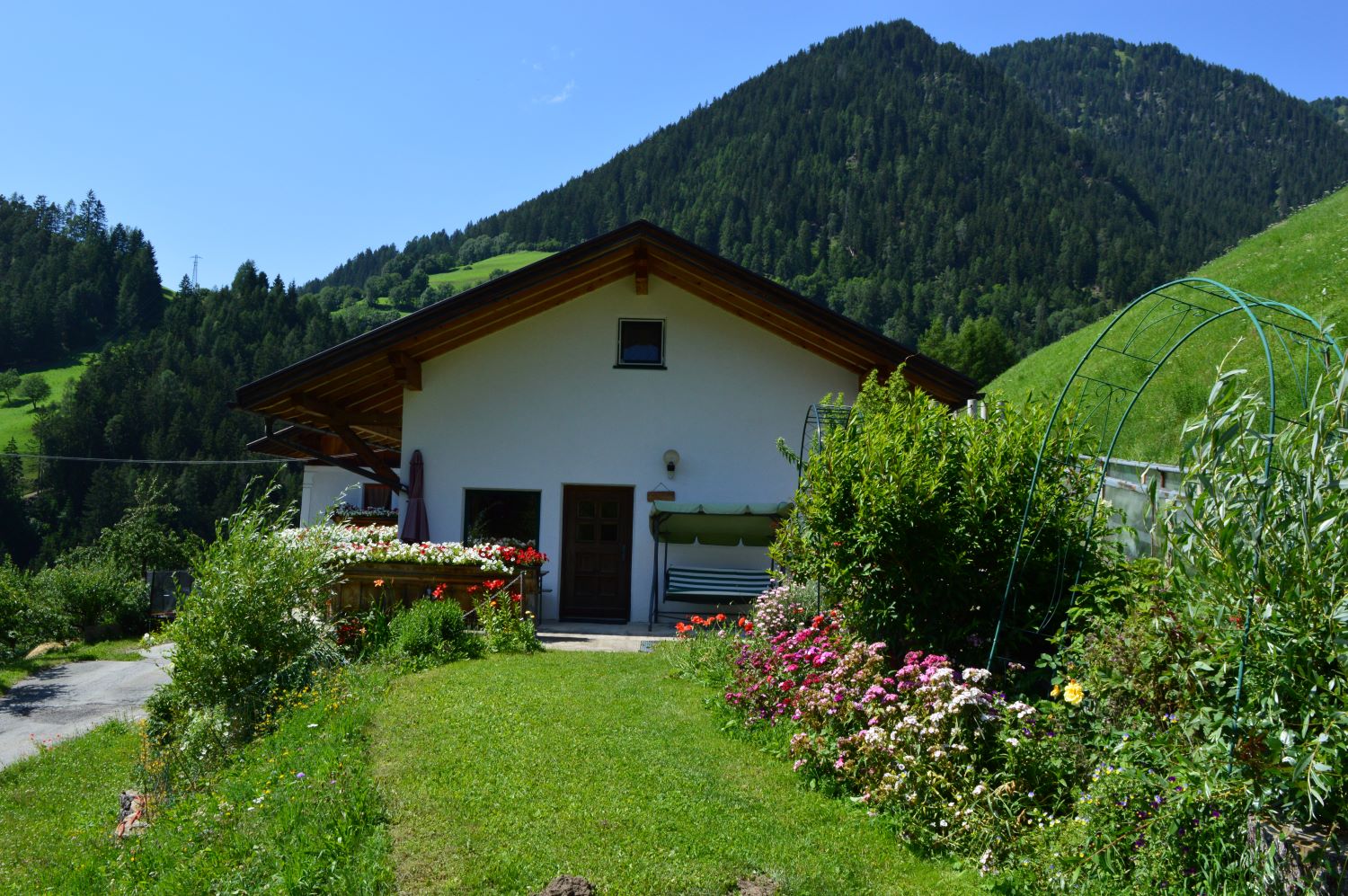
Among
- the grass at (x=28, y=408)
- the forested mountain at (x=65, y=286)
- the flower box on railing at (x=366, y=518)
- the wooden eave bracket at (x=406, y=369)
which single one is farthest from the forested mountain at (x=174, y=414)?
the wooden eave bracket at (x=406, y=369)

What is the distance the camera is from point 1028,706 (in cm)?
535

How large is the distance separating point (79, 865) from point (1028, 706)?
5.51 meters

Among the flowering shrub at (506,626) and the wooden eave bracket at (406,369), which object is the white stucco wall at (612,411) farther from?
the flowering shrub at (506,626)

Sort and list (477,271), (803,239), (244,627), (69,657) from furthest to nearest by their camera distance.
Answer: (477,271)
(803,239)
(69,657)
(244,627)

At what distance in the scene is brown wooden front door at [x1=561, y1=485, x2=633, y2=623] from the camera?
48.4 ft

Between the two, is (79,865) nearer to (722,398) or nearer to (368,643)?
(368,643)

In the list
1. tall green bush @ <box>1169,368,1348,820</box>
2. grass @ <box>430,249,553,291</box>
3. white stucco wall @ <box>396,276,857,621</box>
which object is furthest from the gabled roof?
grass @ <box>430,249,553,291</box>

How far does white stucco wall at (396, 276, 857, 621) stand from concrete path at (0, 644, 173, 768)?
178 inches

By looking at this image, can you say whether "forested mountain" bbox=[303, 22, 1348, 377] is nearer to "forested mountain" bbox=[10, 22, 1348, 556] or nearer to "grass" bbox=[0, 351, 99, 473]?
"forested mountain" bbox=[10, 22, 1348, 556]

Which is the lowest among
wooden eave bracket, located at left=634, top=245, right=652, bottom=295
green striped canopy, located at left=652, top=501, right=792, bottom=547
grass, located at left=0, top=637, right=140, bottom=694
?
grass, located at left=0, top=637, right=140, bottom=694

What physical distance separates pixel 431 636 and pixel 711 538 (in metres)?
4.77

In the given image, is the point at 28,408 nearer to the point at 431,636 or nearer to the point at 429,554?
the point at 429,554

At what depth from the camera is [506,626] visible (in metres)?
11.0

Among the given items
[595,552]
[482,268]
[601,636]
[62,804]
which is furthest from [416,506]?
[482,268]
